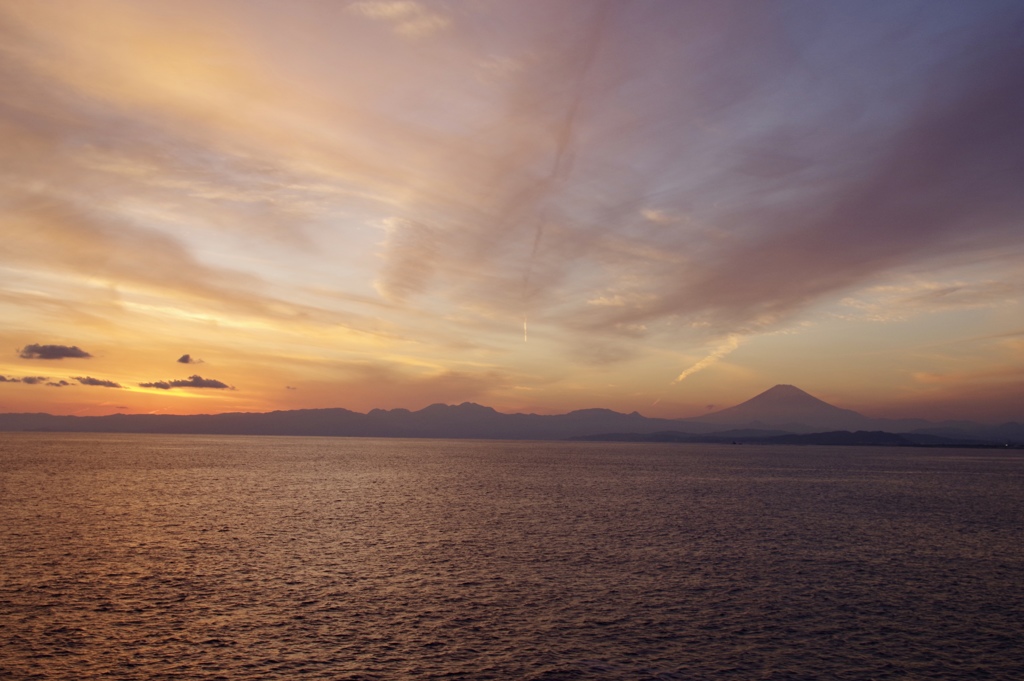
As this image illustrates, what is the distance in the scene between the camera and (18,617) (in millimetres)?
35188

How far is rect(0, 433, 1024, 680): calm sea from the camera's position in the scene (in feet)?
99.6

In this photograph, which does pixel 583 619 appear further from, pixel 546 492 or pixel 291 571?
pixel 546 492

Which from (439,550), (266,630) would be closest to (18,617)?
(266,630)

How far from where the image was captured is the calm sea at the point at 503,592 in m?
30.4

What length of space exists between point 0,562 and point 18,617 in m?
18.0

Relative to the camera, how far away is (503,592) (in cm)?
4256

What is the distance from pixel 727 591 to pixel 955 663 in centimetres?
1468

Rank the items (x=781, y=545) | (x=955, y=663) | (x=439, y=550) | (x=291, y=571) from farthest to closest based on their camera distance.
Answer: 1. (x=781, y=545)
2. (x=439, y=550)
3. (x=291, y=571)
4. (x=955, y=663)

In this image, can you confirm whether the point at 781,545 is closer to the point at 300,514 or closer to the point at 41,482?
the point at 300,514

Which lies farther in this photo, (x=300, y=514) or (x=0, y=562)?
(x=300, y=514)

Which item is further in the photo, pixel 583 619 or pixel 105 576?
pixel 105 576

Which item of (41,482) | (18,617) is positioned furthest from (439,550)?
(41,482)

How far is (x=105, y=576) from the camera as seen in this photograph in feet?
149

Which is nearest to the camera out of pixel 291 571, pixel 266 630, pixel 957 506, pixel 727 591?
pixel 266 630
